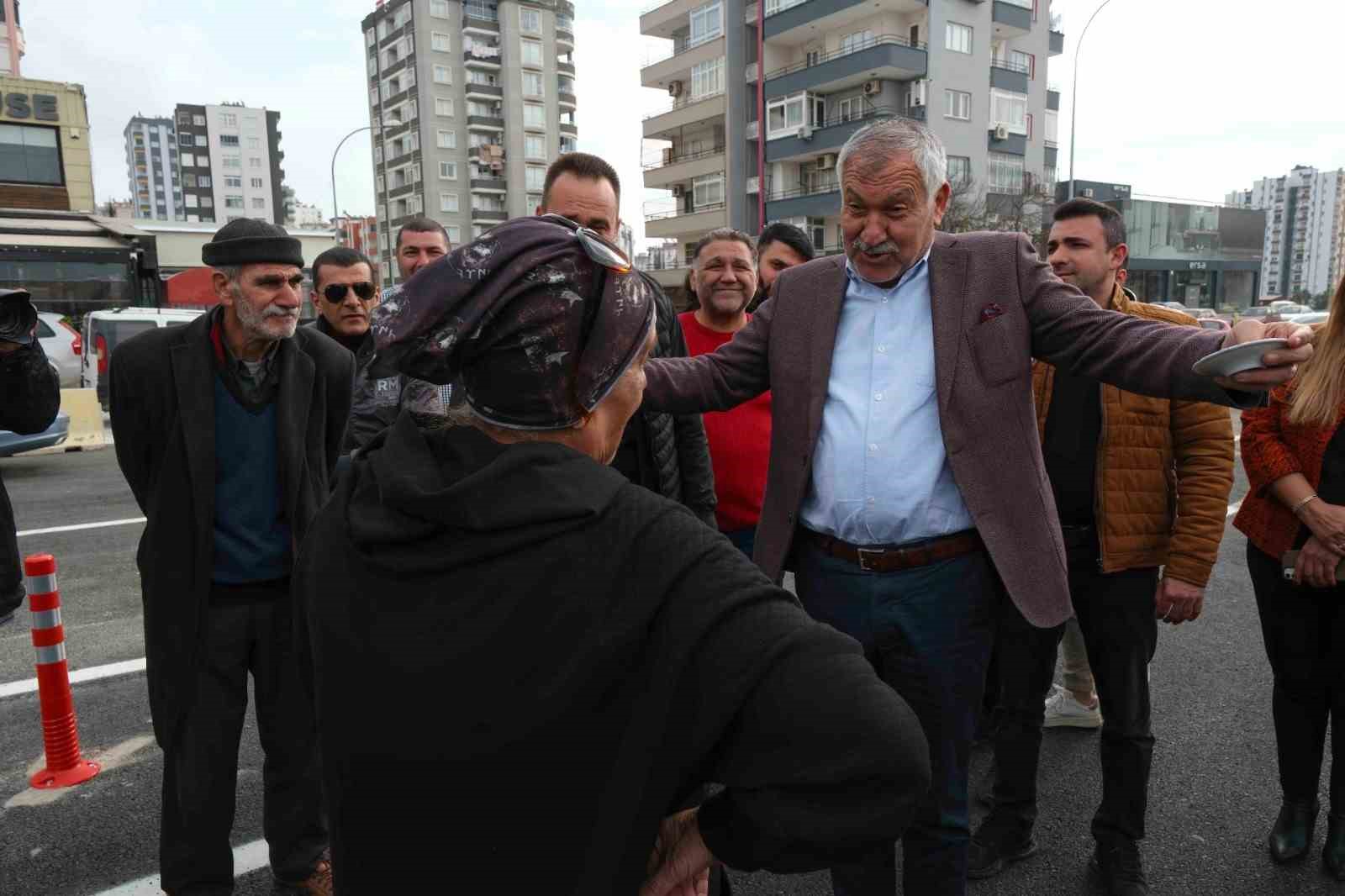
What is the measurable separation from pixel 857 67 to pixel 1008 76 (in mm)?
9015

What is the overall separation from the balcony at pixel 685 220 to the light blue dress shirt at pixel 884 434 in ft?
145

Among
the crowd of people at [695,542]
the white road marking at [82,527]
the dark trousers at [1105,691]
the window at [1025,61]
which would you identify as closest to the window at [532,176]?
the window at [1025,61]

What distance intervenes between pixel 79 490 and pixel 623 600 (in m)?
10.9

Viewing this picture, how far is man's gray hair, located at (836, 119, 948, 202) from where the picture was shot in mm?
2408

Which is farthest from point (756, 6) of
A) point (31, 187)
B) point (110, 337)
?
point (110, 337)

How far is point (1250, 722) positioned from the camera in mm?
4152

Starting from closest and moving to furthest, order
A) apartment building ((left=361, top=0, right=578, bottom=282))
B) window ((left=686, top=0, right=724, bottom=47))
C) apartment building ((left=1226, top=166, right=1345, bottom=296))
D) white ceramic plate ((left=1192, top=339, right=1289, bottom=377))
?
white ceramic plate ((left=1192, top=339, right=1289, bottom=377)) < window ((left=686, top=0, right=724, bottom=47)) < apartment building ((left=361, top=0, right=578, bottom=282)) < apartment building ((left=1226, top=166, right=1345, bottom=296))

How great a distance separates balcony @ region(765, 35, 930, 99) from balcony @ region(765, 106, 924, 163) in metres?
1.47

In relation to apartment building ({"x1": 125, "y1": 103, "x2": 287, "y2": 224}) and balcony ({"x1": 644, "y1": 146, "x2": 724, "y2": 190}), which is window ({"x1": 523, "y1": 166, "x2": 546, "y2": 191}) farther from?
apartment building ({"x1": 125, "y1": 103, "x2": 287, "y2": 224})

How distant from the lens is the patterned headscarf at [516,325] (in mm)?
1119

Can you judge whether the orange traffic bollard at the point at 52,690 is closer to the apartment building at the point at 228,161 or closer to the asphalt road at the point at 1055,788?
the asphalt road at the point at 1055,788

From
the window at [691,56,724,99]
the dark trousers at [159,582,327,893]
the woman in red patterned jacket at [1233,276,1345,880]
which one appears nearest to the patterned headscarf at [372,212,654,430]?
the dark trousers at [159,582,327,893]

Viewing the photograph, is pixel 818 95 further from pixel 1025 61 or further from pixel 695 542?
pixel 695 542

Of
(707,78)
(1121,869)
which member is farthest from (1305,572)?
(707,78)
